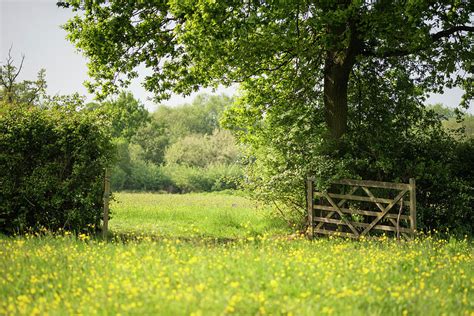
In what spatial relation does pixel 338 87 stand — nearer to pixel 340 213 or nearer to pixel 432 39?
pixel 432 39

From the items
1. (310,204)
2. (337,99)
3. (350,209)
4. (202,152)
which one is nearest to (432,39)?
(337,99)

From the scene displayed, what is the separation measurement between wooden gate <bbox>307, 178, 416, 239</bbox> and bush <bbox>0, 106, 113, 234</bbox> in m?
6.46

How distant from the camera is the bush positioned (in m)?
14.1

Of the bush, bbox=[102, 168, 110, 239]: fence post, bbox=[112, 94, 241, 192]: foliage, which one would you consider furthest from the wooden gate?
the bush

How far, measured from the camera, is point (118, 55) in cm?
1585

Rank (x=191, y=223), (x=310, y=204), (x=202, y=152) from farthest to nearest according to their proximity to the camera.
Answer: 1. (x=202, y=152)
2. (x=191, y=223)
3. (x=310, y=204)

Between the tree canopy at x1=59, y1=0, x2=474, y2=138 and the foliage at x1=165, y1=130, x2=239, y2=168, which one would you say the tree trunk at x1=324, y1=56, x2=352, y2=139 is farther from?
the foliage at x1=165, y1=130, x2=239, y2=168

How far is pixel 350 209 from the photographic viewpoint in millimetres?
14133

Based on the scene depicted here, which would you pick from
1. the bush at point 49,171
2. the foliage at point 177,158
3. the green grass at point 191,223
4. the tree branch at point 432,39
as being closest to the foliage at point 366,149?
the tree branch at point 432,39

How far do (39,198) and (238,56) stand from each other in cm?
730

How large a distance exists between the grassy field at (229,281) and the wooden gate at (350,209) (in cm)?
306

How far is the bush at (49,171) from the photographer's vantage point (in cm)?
1412

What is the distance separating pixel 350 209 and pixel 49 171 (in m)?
8.77

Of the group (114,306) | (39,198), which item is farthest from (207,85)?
(114,306)
